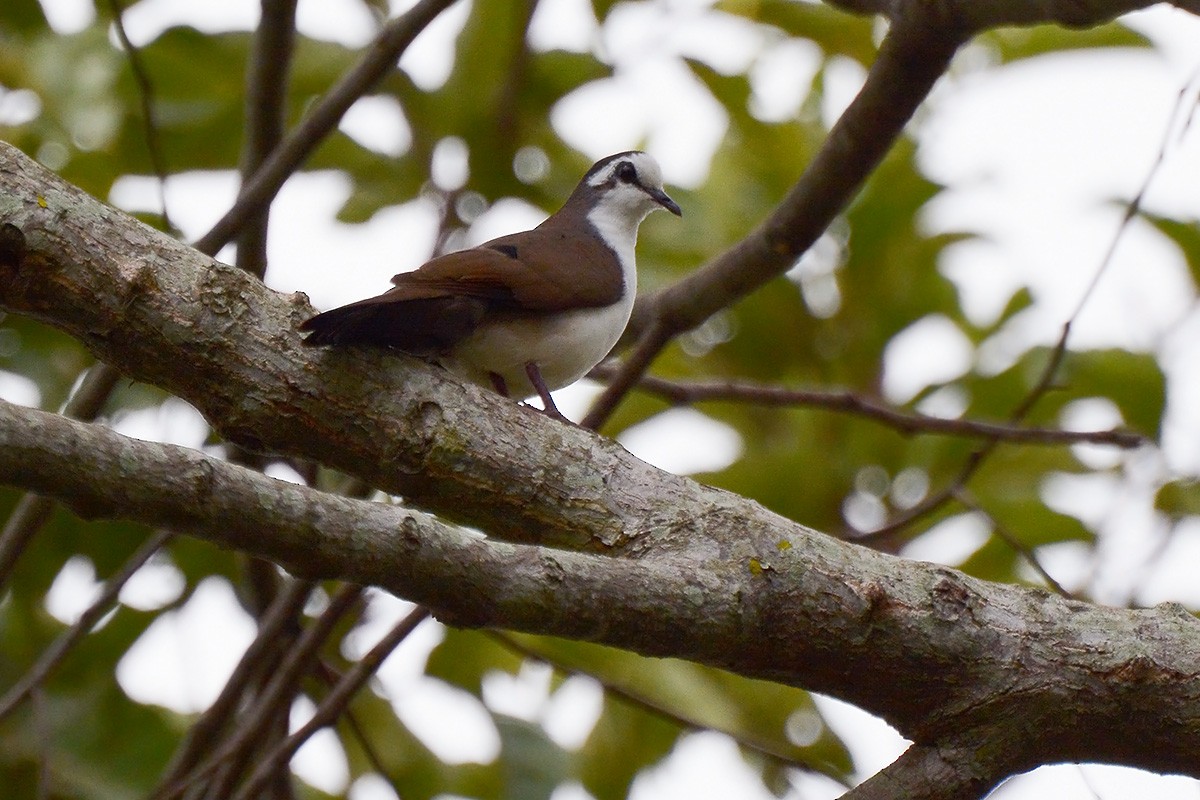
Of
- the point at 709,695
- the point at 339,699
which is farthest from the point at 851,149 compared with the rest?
the point at 709,695

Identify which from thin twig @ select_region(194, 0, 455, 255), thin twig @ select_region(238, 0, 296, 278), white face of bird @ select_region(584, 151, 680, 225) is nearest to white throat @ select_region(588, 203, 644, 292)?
white face of bird @ select_region(584, 151, 680, 225)

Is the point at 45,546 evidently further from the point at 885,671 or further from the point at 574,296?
the point at 885,671

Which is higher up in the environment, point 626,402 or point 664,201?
point 664,201

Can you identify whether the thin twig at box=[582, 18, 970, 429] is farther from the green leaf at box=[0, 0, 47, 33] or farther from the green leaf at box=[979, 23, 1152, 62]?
the green leaf at box=[0, 0, 47, 33]

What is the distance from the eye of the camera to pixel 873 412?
4926 mm

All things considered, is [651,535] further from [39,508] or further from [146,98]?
[146,98]

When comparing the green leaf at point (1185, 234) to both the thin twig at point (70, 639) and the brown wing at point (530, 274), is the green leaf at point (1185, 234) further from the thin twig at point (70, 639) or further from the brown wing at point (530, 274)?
the thin twig at point (70, 639)

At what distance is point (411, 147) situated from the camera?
6.06 metres

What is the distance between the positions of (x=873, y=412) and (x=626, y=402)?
158 centimetres

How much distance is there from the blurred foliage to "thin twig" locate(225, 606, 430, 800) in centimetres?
66

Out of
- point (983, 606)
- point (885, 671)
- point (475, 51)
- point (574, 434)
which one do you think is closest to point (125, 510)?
point (574, 434)

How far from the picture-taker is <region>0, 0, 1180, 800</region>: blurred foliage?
5.39 m

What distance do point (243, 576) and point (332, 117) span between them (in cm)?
194

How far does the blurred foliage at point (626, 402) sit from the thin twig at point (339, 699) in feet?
2.16
